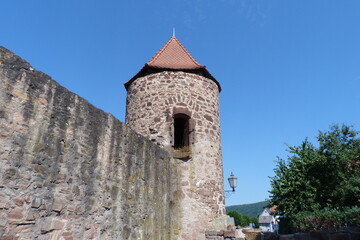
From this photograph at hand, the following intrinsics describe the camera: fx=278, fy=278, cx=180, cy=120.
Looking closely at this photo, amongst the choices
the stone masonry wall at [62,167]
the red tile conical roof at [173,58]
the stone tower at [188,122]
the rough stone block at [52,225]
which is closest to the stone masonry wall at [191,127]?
the stone tower at [188,122]

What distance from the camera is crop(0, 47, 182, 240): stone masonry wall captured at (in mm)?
3193

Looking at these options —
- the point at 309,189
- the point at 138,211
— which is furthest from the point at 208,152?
the point at 309,189

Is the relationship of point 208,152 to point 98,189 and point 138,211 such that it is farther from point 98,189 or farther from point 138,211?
point 98,189

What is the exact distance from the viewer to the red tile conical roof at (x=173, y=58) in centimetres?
814

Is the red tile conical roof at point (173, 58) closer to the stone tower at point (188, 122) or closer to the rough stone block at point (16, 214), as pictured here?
the stone tower at point (188, 122)

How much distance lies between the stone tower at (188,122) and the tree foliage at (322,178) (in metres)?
5.26

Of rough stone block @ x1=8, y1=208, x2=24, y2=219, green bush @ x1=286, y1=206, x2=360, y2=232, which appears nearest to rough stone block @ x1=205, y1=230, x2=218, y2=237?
green bush @ x1=286, y1=206, x2=360, y2=232

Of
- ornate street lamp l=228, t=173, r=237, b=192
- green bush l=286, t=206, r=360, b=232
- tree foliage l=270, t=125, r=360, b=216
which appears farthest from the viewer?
tree foliage l=270, t=125, r=360, b=216

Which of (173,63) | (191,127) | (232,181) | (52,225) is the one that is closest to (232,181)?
(232,181)

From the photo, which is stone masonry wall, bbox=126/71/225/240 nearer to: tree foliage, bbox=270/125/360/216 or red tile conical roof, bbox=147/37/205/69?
red tile conical roof, bbox=147/37/205/69

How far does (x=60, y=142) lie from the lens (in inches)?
150

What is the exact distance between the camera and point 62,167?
148 inches

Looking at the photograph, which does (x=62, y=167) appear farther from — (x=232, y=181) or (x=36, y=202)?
(x=232, y=181)

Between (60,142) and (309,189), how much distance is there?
1050 centimetres
